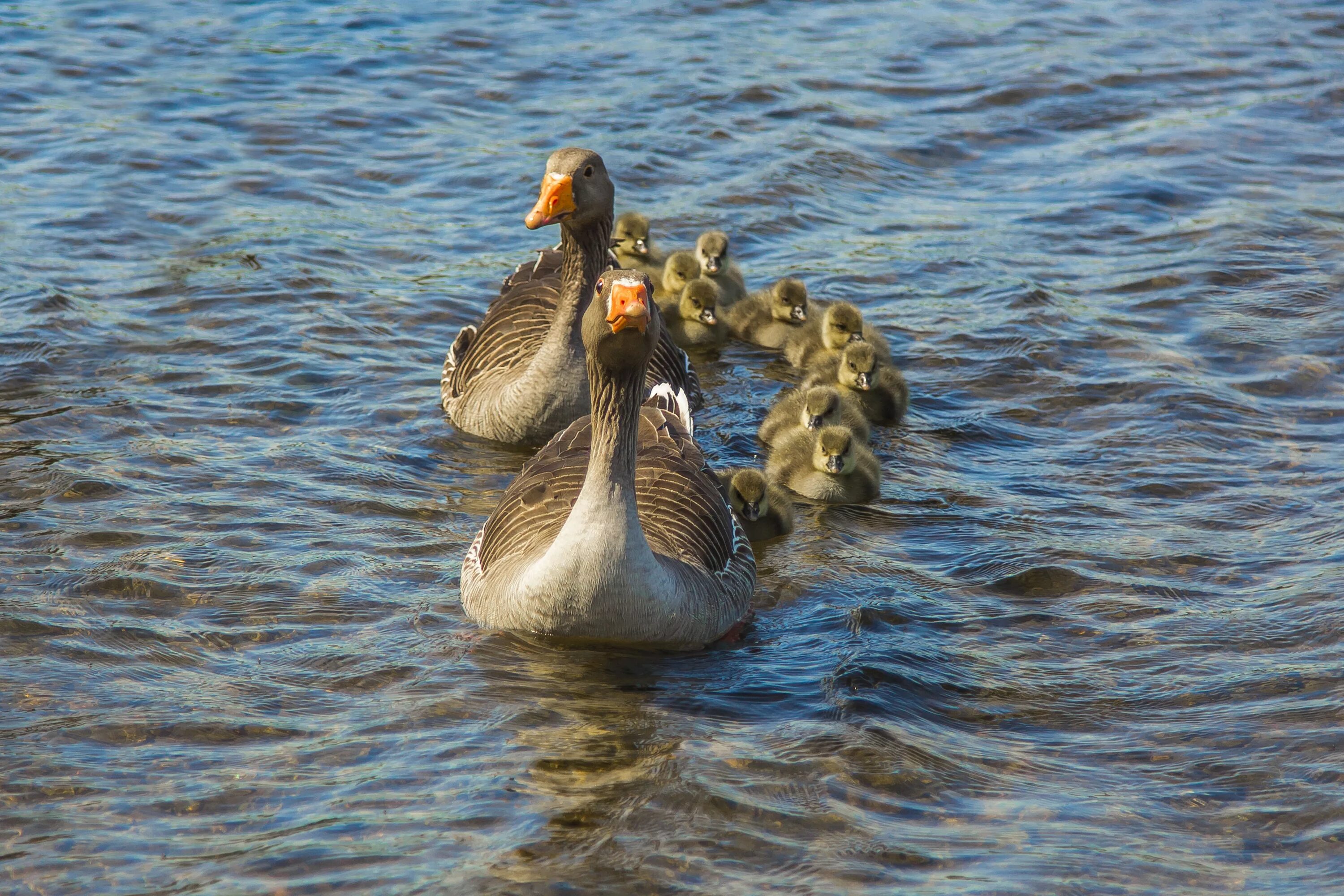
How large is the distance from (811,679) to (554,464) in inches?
76.7

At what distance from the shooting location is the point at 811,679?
7.03m

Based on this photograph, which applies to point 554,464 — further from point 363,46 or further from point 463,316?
point 363,46

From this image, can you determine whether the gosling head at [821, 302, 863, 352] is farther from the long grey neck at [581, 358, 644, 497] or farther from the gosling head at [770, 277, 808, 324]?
the long grey neck at [581, 358, 644, 497]

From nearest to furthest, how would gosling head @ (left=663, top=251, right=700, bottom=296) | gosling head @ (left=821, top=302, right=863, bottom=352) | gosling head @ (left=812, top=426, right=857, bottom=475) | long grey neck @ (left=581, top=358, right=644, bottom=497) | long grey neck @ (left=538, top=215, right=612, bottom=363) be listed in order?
long grey neck @ (left=581, top=358, right=644, bottom=497), gosling head @ (left=812, top=426, right=857, bottom=475), long grey neck @ (left=538, top=215, right=612, bottom=363), gosling head @ (left=821, top=302, right=863, bottom=352), gosling head @ (left=663, top=251, right=700, bottom=296)

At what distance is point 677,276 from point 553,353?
249cm

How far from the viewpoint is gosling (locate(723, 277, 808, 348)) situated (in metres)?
11.4

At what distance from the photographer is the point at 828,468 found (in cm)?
902

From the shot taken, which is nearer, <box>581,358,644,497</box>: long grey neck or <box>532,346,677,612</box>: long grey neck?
<box>532,346,677,612</box>: long grey neck

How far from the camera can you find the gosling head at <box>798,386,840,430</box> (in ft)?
31.3

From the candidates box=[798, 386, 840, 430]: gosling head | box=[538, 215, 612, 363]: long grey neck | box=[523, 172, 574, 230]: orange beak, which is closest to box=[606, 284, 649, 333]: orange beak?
box=[523, 172, 574, 230]: orange beak

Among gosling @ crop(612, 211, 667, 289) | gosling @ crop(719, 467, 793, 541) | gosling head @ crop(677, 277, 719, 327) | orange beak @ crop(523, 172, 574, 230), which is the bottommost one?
gosling @ crop(719, 467, 793, 541)

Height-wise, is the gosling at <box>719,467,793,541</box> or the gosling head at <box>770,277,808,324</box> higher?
the gosling head at <box>770,277,808,324</box>

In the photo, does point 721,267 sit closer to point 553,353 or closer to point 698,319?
point 698,319

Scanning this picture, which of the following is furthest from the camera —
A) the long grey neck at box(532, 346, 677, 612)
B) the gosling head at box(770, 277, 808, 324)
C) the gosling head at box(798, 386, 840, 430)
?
the gosling head at box(770, 277, 808, 324)
